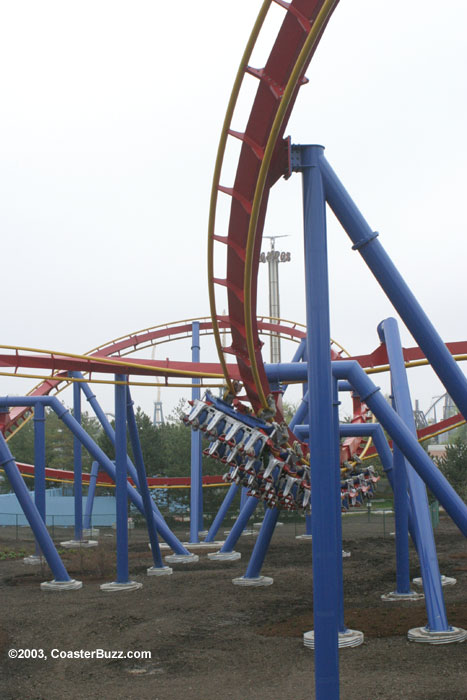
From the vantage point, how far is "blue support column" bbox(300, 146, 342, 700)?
6145 millimetres

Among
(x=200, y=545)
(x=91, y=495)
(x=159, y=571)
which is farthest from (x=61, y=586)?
(x=91, y=495)

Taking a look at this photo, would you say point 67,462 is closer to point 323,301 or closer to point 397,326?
point 397,326

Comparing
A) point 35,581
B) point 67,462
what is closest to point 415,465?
point 35,581

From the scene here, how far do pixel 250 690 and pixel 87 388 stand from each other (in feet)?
53.4

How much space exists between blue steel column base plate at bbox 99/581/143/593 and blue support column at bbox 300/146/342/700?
816 centimetres

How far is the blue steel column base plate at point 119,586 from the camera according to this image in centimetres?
1392

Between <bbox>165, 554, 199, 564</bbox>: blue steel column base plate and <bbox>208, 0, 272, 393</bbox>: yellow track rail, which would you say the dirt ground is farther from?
<bbox>208, 0, 272, 393</bbox>: yellow track rail

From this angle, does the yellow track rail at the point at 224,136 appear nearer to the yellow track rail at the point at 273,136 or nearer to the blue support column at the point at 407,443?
the yellow track rail at the point at 273,136

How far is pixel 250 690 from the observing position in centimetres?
786

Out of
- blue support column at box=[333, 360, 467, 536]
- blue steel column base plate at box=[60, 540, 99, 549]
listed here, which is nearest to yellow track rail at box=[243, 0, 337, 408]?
blue support column at box=[333, 360, 467, 536]

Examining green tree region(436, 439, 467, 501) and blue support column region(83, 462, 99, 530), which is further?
green tree region(436, 439, 467, 501)

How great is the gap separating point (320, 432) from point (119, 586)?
877 centimetres

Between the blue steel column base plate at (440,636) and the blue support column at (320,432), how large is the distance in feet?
10.7

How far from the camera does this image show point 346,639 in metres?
9.42
